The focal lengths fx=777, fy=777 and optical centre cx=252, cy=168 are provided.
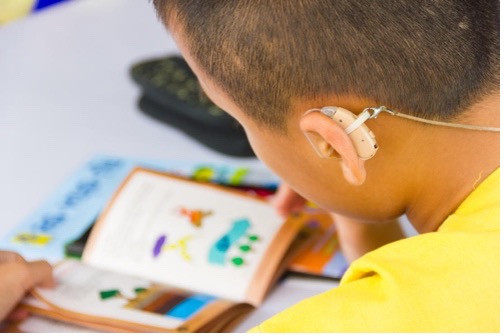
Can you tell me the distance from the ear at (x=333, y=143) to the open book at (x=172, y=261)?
201 mm

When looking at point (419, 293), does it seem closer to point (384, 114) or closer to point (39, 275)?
point (384, 114)

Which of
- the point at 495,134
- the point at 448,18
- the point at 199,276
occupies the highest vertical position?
the point at 448,18

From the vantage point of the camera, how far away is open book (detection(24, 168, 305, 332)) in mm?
751

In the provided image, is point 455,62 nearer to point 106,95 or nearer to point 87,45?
point 106,95

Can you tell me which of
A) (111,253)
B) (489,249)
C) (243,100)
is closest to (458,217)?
(489,249)

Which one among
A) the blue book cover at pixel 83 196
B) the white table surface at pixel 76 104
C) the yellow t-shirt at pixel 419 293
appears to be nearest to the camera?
the yellow t-shirt at pixel 419 293

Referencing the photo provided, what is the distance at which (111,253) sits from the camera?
32.6 inches

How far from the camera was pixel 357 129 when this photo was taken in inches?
24.0

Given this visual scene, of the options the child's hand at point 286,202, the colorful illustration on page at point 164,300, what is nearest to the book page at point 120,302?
the colorful illustration on page at point 164,300

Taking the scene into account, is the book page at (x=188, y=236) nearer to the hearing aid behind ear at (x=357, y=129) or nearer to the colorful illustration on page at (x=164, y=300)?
the colorful illustration on page at (x=164, y=300)

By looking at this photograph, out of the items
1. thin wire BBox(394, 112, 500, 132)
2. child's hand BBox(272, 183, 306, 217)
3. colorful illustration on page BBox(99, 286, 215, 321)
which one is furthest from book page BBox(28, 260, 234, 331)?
thin wire BBox(394, 112, 500, 132)

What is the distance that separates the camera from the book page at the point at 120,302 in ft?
2.41

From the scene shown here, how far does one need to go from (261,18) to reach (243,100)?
3.5 inches

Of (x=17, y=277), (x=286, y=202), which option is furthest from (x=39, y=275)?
(x=286, y=202)
